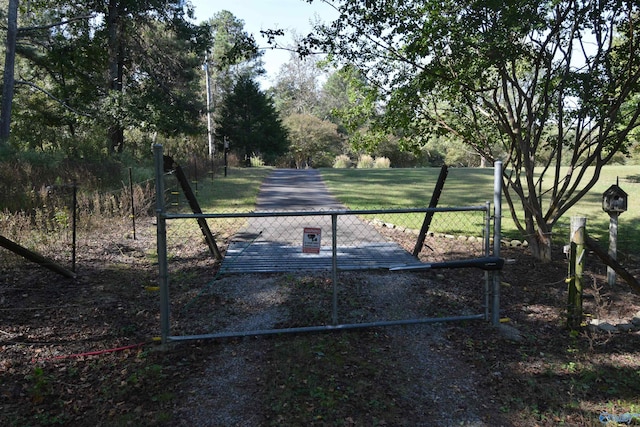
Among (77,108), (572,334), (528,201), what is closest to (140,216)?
(528,201)

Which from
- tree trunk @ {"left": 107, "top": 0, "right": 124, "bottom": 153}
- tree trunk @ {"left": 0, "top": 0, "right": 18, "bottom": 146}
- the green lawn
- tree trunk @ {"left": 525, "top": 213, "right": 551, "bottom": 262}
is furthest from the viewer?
tree trunk @ {"left": 107, "top": 0, "right": 124, "bottom": 153}

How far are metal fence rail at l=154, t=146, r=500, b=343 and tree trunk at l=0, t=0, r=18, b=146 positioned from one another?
11.5 metres

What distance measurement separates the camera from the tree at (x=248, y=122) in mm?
36062

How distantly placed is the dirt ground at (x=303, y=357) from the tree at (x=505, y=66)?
2.45 meters

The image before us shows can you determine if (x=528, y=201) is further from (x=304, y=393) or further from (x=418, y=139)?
(x=304, y=393)

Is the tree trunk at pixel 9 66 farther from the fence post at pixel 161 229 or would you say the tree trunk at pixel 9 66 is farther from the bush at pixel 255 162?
the bush at pixel 255 162

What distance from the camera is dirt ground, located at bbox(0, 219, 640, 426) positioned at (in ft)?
10.8

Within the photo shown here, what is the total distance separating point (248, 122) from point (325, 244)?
2992 centimetres

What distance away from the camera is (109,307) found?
17.0 ft

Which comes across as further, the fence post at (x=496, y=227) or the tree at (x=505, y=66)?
the tree at (x=505, y=66)

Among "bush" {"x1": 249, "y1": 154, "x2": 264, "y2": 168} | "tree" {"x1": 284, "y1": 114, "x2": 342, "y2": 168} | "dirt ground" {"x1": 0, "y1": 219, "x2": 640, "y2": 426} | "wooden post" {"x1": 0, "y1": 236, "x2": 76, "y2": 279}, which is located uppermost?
"tree" {"x1": 284, "y1": 114, "x2": 342, "y2": 168}

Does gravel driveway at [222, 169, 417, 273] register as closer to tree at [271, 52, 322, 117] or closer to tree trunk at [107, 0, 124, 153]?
tree trunk at [107, 0, 124, 153]

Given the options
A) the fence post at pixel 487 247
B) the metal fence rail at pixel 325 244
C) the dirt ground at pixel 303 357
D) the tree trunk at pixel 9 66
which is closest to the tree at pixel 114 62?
the tree trunk at pixel 9 66

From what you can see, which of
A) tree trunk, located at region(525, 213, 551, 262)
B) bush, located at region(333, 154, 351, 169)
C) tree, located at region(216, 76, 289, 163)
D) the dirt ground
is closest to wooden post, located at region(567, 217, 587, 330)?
the dirt ground
